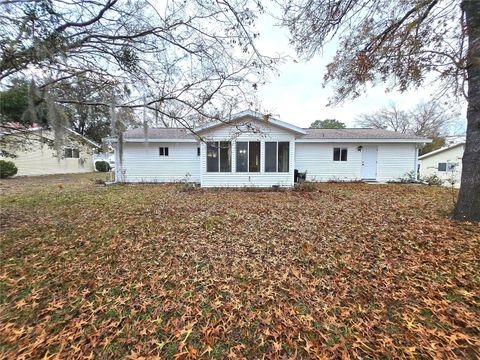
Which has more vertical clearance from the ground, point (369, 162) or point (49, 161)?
point (49, 161)

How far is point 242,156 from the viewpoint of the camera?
9.96 meters

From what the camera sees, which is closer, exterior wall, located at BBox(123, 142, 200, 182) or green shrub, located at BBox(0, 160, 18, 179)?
exterior wall, located at BBox(123, 142, 200, 182)

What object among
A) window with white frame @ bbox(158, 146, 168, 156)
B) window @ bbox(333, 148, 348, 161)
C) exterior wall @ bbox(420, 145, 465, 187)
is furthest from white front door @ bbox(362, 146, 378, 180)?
window with white frame @ bbox(158, 146, 168, 156)

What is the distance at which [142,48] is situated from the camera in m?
3.97

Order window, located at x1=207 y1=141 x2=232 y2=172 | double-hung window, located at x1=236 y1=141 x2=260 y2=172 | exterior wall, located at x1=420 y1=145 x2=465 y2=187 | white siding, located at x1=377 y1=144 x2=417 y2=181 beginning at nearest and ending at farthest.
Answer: double-hung window, located at x1=236 y1=141 x2=260 y2=172, window, located at x1=207 y1=141 x2=232 y2=172, white siding, located at x1=377 y1=144 x2=417 y2=181, exterior wall, located at x1=420 y1=145 x2=465 y2=187

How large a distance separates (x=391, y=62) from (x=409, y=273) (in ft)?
16.7

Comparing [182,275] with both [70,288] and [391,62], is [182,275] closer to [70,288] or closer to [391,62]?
[70,288]

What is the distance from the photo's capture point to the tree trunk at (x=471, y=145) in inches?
161

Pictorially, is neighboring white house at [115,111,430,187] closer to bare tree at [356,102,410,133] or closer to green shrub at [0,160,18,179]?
green shrub at [0,160,18,179]

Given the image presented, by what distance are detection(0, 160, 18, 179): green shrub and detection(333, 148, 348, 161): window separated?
19473 mm

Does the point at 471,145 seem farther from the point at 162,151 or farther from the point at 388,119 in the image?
the point at 388,119

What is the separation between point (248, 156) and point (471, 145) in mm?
6961

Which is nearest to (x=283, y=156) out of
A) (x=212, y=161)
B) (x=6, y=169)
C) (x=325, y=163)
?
(x=212, y=161)

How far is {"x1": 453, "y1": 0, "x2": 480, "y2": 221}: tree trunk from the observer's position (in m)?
4.09
